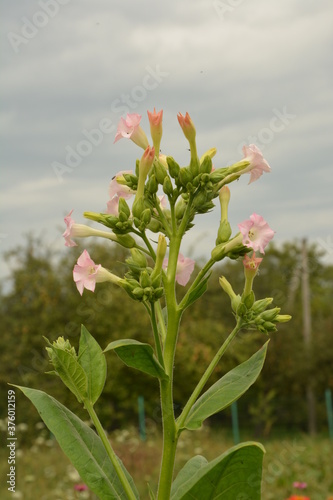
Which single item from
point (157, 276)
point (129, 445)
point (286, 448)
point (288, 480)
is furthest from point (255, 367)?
point (286, 448)

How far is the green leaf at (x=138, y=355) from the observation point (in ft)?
6.44

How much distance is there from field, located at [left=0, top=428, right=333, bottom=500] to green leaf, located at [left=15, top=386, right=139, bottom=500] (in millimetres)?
5373

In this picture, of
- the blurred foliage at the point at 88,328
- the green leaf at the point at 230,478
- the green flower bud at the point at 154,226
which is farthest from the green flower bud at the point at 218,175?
the blurred foliage at the point at 88,328

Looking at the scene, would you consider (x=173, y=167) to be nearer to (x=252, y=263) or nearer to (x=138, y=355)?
(x=252, y=263)

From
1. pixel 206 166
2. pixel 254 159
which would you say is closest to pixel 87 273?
pixel 206 166

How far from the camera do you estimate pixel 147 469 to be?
33.8 ft

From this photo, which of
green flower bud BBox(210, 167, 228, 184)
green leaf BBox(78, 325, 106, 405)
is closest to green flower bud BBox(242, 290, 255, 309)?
green flower bud BBox(210, 167, 228, 184)

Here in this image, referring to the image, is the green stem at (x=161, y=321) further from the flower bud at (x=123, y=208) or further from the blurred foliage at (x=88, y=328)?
Result: the blurred foliage at (x=88, y=328)

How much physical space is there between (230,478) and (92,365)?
22.3 inches

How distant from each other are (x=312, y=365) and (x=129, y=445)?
633 inches

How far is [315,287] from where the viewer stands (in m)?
38.4

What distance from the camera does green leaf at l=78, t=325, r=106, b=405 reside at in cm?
227

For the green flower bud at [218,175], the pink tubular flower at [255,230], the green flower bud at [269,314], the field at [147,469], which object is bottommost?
the field at [147,469]

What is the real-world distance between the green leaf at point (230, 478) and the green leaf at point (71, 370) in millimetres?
433
